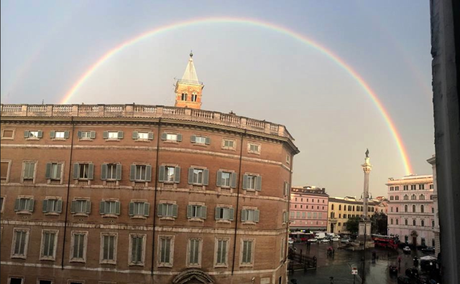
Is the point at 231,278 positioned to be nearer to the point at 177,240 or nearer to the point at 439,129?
the point at 177,240

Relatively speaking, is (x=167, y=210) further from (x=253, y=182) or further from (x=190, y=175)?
(x=253, y=182)

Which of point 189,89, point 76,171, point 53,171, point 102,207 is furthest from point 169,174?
point 189,89

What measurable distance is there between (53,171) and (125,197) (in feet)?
18.0

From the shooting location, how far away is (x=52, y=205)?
86.3 ft

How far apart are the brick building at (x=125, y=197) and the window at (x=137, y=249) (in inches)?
2.6

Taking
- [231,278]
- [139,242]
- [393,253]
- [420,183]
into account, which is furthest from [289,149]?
[420,183]

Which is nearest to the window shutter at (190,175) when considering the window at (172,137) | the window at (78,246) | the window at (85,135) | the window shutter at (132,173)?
the window at (172,137)

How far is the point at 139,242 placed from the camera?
25.5 m

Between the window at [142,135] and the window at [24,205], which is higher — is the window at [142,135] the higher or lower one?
the higher one

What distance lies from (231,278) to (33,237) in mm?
13693

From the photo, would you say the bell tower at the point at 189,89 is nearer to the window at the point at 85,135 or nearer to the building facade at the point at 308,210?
the building facade at the point at 308,210

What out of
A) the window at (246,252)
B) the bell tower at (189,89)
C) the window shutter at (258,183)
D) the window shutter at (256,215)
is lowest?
the window at (246,252)

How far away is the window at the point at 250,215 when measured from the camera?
2758cm

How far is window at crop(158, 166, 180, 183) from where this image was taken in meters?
25.9
